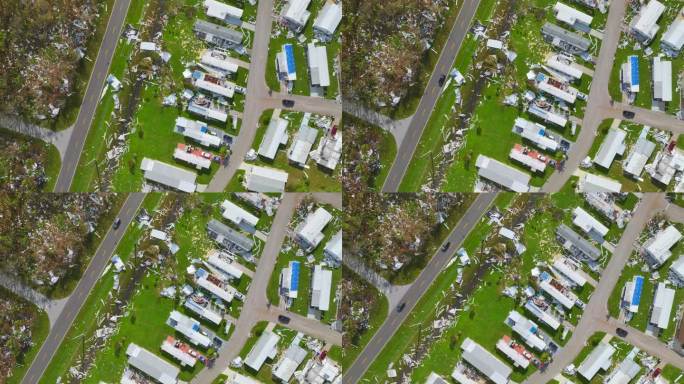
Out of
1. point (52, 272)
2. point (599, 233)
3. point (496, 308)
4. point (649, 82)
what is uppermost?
point (649, 82)

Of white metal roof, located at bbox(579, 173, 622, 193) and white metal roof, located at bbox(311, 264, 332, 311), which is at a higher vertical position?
white metal roof, located at bbox(579, 173, 622, 193)

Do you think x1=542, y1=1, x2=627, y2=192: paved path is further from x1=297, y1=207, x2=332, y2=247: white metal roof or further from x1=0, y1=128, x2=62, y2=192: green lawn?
x1=0, y1=128, x2=62, y2=192: green lawn

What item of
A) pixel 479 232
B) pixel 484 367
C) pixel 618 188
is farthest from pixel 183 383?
pixel 618 188

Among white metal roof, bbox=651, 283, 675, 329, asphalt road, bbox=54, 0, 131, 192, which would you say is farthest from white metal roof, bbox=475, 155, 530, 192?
asphalt road, bbox=54, 0, 131, 192

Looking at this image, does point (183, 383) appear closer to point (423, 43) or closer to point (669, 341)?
point (423, 43)

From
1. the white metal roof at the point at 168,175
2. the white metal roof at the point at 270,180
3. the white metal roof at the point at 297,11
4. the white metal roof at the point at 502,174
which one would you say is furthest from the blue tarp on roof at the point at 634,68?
the white metal roof at the point at 168,175

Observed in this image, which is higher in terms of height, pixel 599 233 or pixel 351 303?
pixel 599 233

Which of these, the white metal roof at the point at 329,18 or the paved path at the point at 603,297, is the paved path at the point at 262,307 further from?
the paved path at the point at 603,297
